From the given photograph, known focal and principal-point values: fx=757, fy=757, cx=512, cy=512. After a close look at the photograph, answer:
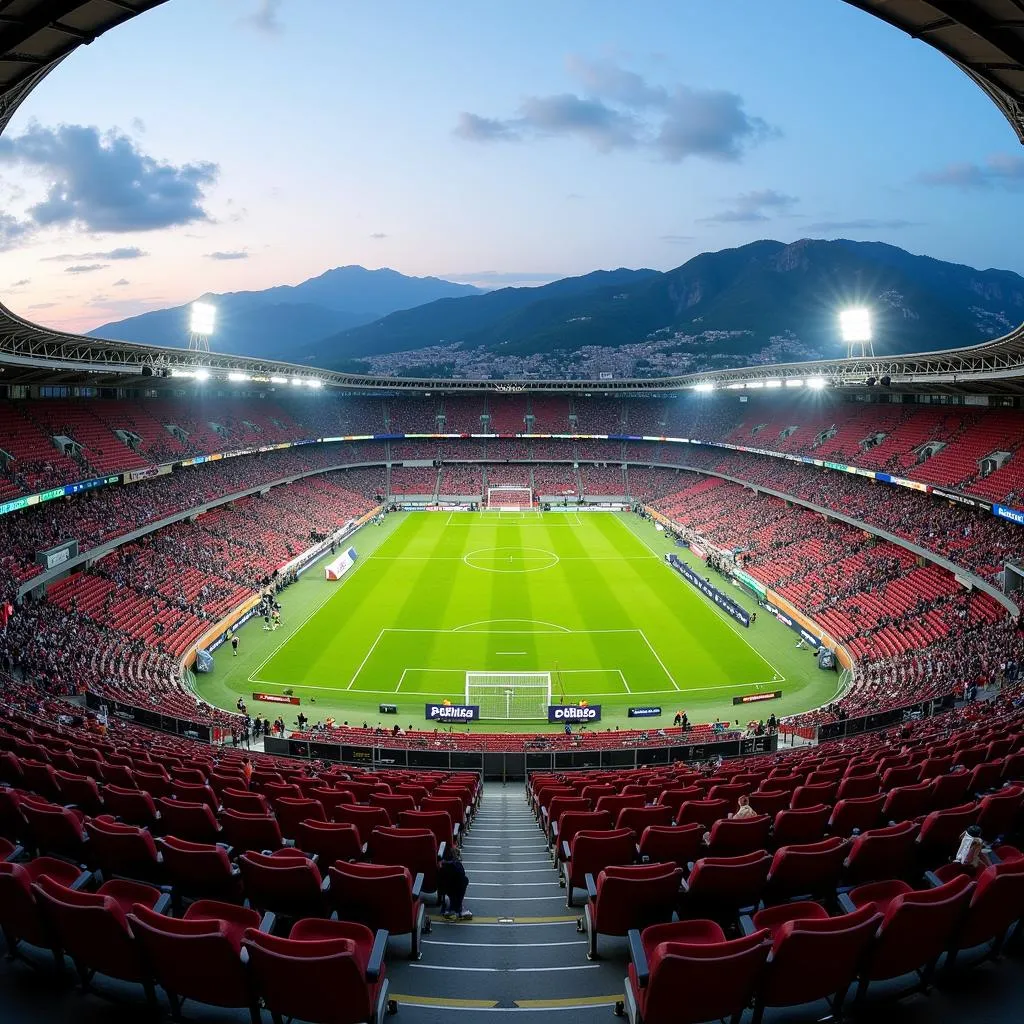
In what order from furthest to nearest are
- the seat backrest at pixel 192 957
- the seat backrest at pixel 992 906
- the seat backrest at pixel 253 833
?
the seat backrest at pixel 253 833 < the seat backrest at pixel 992 906 < the seat backrest at pixel 192 957

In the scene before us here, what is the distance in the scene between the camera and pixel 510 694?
31.7 m

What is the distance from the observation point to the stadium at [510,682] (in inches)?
196

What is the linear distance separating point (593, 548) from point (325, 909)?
177 feet

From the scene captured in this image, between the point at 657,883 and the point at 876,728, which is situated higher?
the point at 657,883

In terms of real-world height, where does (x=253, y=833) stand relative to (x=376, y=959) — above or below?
below

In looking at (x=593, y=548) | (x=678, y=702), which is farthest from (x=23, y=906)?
(x=593, y=548)

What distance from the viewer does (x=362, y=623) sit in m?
40.8

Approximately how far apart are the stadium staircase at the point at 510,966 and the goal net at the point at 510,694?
68.8 ft

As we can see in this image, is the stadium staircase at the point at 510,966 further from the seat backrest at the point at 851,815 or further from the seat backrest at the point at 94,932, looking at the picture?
the seat backrest at the point at 851,815

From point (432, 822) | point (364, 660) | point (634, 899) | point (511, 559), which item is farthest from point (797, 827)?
point (511, 559)

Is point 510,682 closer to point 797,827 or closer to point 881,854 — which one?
point 797,827

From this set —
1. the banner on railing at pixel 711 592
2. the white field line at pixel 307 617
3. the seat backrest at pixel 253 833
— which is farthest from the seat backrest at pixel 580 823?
the banner on railing at pixel 711 592

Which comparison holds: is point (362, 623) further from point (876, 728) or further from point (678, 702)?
point (876, 728)

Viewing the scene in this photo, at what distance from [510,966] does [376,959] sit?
6.54ft
